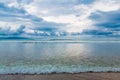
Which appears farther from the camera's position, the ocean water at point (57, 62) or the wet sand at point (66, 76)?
the ocean water at point (57, 62)

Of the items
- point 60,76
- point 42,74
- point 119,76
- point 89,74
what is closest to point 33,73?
point 42,74

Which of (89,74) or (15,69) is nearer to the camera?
(89,74)

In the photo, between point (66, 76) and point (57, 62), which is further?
point (57, 62)

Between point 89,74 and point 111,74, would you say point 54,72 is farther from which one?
point 111,74

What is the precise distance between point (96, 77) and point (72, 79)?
3.35 feet

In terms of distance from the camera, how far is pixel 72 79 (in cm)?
759

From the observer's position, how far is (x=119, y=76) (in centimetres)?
811

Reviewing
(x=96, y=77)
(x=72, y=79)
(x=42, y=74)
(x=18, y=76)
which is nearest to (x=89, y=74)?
(x=96, y=77)

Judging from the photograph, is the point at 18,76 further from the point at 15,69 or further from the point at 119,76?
the point at 119,76

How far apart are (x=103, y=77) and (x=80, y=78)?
969mm

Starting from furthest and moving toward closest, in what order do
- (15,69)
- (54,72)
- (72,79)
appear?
(15,69) → (54,72) → (72,79)

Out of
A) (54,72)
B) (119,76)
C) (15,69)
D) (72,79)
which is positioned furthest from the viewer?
(15,69)

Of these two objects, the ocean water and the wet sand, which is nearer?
the wet sand

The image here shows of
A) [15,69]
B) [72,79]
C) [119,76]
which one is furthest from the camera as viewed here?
[15,69]
